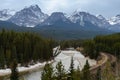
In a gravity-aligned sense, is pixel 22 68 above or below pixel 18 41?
below

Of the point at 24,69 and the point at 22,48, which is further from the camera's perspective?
the point at 22,48

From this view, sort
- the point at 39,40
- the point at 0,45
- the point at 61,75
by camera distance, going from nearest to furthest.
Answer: the point at 61,75, the point at 0,45, the point at 39,40

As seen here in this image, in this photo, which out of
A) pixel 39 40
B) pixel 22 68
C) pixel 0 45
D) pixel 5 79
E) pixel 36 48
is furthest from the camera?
pixel 39 40

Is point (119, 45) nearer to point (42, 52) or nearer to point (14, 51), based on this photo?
point (42, 52)

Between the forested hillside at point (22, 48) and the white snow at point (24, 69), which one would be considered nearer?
the white snow at point (24, 69)

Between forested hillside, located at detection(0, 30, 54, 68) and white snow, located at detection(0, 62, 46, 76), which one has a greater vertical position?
forested hillside, located at detection(0, 30, 54, 68)

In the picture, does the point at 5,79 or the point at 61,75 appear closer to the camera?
the point at 61,75

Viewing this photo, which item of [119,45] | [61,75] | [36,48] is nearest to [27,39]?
[36,48]

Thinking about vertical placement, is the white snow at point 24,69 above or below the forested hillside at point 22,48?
below

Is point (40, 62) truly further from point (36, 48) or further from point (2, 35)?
point (2, 35)

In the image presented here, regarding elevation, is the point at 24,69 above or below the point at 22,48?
below

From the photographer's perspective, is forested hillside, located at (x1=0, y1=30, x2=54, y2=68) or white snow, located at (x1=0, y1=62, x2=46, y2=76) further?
forested hillside, located at (x1=0, y1=30, x2=54, y2=68)
